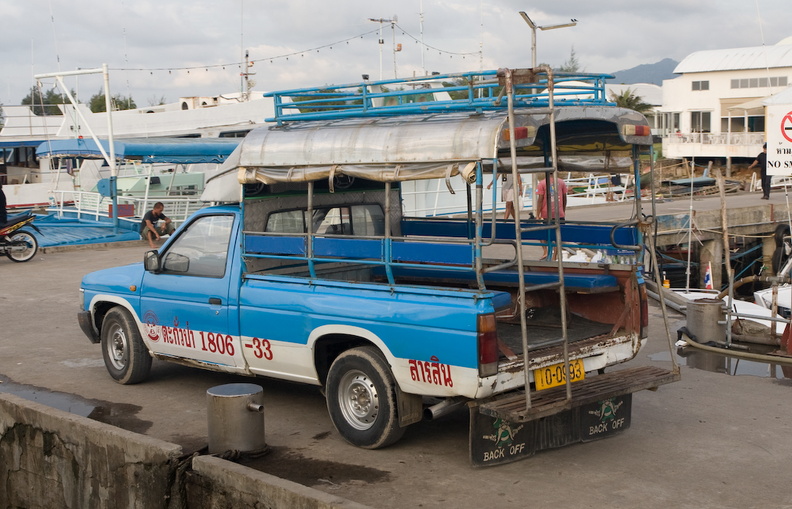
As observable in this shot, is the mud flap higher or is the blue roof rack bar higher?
the blue roof rack bar

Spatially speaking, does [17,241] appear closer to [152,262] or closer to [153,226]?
[153,226]

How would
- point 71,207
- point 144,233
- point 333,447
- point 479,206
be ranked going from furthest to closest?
point 71,207, point 144,233, point 333,447, point 479,206

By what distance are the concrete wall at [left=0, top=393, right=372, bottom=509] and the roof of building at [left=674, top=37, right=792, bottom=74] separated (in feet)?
169

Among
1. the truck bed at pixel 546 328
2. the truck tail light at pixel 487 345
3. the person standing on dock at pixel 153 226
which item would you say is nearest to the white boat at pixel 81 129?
the person standing on dock at pixel 153 226

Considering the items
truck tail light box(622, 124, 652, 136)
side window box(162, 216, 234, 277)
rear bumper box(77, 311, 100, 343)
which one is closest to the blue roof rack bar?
truck tail light box(622, 124, 652, 136)

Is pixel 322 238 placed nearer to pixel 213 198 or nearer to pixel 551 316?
pixel 213 198

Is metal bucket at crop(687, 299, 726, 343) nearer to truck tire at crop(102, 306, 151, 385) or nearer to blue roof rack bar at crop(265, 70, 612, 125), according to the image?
blue roof rack bar at crop(265, 70, 612, 125)

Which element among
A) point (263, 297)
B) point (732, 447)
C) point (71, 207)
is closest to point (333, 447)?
point (263, 297)

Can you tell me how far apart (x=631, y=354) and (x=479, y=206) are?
215 cm

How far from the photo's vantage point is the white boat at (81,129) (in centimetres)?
3128

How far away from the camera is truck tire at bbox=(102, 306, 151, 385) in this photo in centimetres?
832

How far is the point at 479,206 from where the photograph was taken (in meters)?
5.54

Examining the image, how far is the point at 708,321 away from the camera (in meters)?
10.4

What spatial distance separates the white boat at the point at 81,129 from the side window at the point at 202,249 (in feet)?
72.8
